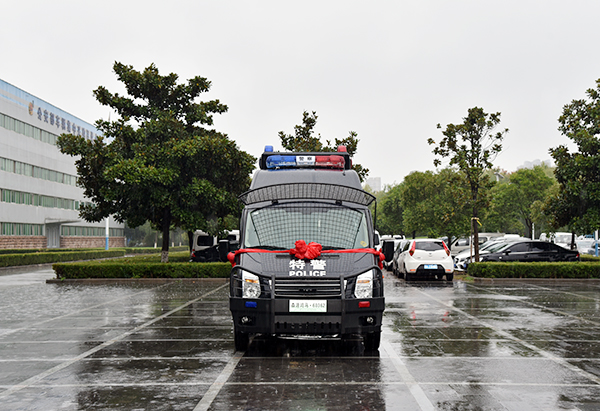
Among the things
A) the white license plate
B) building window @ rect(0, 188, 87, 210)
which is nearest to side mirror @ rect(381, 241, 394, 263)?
the white license plate

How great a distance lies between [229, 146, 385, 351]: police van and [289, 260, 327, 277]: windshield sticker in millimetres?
13

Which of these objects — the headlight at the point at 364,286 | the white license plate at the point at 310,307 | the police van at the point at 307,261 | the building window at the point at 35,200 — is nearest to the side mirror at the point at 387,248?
the police van at the point at 307,261

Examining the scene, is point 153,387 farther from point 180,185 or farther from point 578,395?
point 180,185

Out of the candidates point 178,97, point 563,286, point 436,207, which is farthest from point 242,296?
point 436,207

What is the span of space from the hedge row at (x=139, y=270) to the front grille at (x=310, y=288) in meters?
16.9

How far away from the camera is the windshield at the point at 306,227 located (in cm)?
872

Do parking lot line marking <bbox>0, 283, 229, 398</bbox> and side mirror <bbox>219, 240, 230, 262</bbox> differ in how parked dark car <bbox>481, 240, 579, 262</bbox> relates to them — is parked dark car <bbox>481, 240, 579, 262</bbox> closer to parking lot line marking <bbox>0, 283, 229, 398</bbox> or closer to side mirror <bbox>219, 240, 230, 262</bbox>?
parking lot line marking <bbox>0, 283, 229, 398</bbox>

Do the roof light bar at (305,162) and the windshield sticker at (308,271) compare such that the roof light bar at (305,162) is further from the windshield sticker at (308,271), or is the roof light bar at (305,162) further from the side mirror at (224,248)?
the windshield sticker at (308,271)

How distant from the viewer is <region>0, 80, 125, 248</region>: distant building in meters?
54.6

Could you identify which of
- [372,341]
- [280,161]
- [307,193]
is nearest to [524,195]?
[280,161]

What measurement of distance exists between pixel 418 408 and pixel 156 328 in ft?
21.3

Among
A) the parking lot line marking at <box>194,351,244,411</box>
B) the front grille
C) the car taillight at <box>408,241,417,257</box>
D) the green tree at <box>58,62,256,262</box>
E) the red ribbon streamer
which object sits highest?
the green tree at <box>58,62,256,262</box>

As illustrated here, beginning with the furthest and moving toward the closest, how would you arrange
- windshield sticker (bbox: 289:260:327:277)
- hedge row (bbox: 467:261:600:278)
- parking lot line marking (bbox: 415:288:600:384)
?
hedge row (bbox: 467:261:600:278), windshield sticker (bbox: 289:260:327:277), parking lot line marking (bbox: 415:288:600:384)

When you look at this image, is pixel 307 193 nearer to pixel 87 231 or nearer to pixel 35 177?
pixel 35 177
